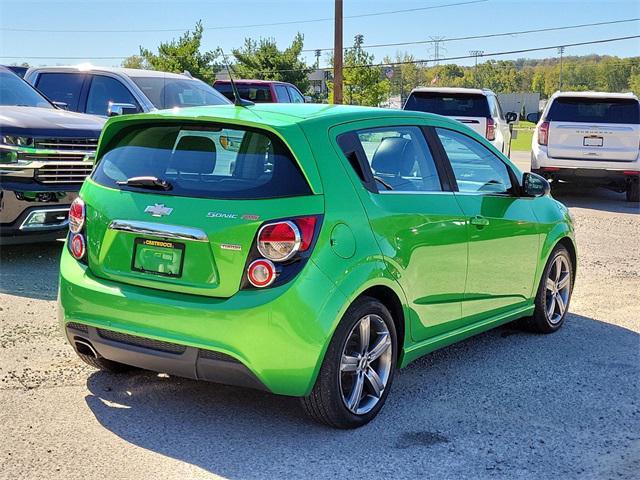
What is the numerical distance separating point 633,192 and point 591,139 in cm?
134

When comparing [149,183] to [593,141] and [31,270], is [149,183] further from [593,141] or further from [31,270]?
[593,141]

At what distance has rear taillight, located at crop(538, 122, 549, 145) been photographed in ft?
48.0

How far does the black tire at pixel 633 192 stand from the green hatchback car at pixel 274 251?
34.9 feet

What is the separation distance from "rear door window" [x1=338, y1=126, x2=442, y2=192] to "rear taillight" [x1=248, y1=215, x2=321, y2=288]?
32.6 inches

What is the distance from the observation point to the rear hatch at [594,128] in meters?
14.3

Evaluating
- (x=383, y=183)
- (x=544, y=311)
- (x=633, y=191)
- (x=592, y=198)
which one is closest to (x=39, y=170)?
(x=383, y=183)

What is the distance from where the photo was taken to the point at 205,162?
436 cm

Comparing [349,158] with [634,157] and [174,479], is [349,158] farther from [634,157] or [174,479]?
[634,157]

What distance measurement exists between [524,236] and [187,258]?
8.95 ft

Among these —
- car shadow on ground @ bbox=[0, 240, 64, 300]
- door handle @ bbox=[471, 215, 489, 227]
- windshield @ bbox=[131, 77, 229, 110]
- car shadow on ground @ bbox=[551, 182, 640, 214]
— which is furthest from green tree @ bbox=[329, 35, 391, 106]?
door handle @ bbox=[471, 215, 489, 227]

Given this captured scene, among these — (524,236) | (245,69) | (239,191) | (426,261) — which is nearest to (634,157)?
(524,236)

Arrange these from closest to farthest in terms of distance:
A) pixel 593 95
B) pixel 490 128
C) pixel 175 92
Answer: pixel 175 92, pixel 593 95, pixel 490 128

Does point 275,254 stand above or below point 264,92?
below

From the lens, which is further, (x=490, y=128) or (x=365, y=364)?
(x=490, y=128)
